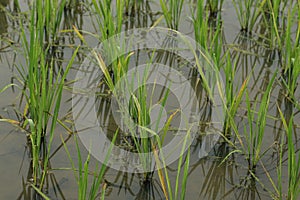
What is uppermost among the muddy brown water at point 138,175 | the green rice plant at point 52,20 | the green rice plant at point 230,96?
the green rice plant at point 52,20

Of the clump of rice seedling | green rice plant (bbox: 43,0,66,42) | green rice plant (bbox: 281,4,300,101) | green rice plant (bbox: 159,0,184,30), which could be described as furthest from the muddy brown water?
the clump of rice seedling

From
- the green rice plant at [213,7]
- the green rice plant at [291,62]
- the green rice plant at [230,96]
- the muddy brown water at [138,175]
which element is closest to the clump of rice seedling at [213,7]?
the green rice plant at [213,7]

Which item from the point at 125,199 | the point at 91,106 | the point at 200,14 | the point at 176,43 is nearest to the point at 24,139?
the point at 91,106

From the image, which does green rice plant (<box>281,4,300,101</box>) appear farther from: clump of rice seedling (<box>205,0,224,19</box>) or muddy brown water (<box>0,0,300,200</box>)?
clump of rice seedling (<box>205,0,224,19</box>)

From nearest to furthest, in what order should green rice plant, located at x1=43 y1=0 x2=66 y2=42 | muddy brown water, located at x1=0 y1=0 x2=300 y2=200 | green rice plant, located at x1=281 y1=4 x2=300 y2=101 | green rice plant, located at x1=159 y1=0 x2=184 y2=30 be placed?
muddy brown water, located at x1=0 y1=0 x2=300 y2=200 → green rice plant, located at x1=281 y1=4 x2=300 y2=101 → green rice plant, located at x1=43 y1=0 x2=66 y2=42 → green rice plant, located at x1=159 y1=0 x2=184 y2=30

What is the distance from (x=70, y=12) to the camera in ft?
10.7

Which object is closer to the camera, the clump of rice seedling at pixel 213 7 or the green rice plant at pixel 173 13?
the green rice plant at pixel 173 13

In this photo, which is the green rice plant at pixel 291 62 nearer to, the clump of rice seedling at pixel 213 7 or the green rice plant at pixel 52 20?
the clump of rice seedling at pixel 213 7

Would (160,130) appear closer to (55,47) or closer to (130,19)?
(55,47)

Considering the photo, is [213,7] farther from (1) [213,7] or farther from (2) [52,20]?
(2) [52,20]

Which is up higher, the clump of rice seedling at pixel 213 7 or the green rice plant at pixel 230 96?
the clump of rice seedling at pixel 213 7

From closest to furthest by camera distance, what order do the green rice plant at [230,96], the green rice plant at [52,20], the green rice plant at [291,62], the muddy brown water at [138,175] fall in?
the muddy brown water at [138,175] < the green rice plant at [230,96] < the green rice plant at [291,62] < the green rice plant at [52,20]

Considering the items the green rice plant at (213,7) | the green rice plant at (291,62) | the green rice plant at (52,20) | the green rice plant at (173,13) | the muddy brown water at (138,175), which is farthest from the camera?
the green rice plant at (213,7)

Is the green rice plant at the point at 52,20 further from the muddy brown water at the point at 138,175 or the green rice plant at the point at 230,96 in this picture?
the green rice plant at the point at 230,96
